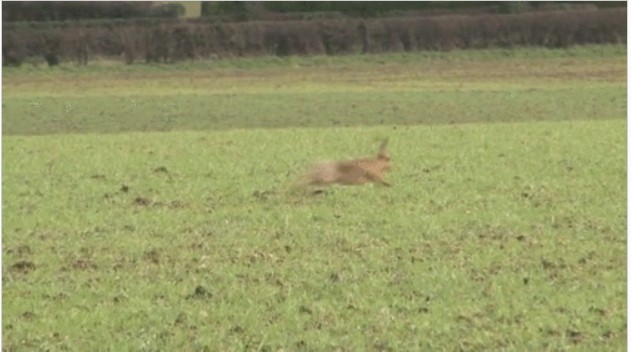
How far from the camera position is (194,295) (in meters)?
6.51

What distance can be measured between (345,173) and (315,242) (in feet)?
8.47

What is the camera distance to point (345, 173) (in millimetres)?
10539

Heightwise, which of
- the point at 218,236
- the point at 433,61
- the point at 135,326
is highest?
the point at 135,326

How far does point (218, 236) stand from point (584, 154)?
5.24m

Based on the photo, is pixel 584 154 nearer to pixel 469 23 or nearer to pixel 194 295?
pixel 194 295

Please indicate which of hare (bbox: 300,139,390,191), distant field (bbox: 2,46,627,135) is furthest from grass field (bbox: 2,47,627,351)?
distant field (bbox: 2,46,627,135)

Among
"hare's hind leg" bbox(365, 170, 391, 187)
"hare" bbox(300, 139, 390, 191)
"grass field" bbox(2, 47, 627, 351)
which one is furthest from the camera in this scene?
"hare's hind leg" bbox(365, 170, 391, 187)

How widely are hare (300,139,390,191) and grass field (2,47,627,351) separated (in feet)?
0.36

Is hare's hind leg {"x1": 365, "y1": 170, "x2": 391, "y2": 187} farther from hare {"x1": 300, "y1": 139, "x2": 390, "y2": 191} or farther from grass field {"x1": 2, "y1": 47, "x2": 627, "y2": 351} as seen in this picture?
grass field {"x1": 2, "y1": 47, "x2": 627, "y2": 351}

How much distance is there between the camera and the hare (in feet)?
A: 34.1

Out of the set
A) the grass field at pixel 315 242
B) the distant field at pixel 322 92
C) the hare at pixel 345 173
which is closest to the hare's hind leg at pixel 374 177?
the hare at pixel 345 173

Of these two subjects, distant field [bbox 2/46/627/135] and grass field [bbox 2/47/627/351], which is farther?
distant field [bbox 2/46/627/135]

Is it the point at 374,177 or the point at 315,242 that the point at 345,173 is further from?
the point at 315,242

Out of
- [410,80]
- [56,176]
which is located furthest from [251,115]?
[56,176]
